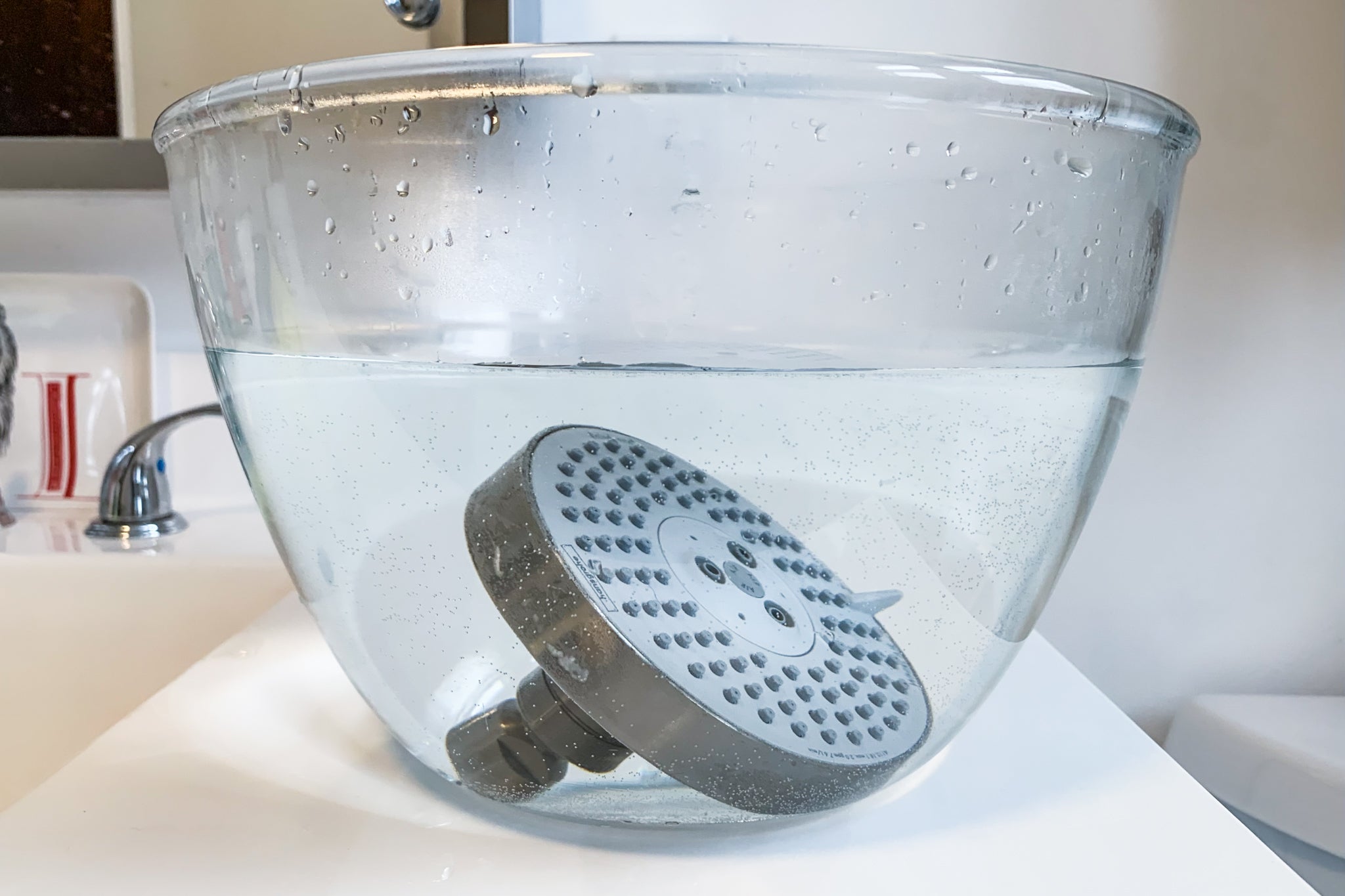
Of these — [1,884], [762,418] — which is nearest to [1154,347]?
[762,418]

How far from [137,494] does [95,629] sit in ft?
0.34

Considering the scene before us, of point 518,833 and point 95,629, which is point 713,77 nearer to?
point 518,833

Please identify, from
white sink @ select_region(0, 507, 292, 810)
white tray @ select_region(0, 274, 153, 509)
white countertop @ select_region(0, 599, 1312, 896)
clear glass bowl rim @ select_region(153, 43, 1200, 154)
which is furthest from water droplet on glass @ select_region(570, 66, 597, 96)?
white tray @ select_region(0, 274, 153, 509)

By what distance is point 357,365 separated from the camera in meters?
0.31

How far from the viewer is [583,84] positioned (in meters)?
0.26

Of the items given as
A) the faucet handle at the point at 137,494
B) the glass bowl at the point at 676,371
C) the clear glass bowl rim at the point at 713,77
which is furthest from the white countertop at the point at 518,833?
the faucet handle at the point at 137,494

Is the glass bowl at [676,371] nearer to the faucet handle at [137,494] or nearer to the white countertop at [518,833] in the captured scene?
the white countertop at [518,833]

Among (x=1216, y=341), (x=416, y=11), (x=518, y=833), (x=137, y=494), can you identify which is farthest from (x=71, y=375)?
(x=1216, y=341)

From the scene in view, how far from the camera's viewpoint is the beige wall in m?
0.73

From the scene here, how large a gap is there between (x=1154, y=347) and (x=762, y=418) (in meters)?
0.53

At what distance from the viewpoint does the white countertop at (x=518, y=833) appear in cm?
29

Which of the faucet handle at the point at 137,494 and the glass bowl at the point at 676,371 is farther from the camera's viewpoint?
the faucet handle at the point at 137,494

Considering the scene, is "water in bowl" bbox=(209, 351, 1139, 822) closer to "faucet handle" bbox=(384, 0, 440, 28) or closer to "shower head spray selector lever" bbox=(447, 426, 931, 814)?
"shower head spray selector lever" bbox=(447, 426, 931, 814)

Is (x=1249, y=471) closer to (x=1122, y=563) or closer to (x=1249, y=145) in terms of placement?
(x=1122, y=563)
